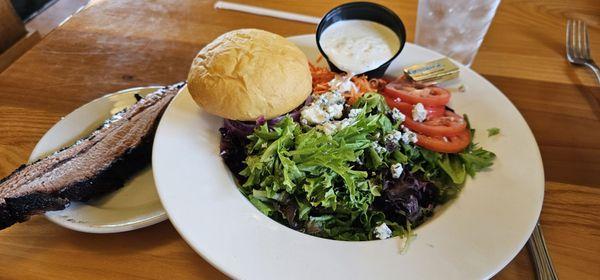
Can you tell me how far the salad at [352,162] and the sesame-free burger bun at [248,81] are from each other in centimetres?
7

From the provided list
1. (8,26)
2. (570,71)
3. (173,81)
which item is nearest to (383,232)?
(173,81)

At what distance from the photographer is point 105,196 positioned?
162 cm

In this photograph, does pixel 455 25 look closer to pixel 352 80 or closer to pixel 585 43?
pixel 352 80

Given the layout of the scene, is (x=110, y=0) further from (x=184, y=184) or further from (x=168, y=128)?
(x=184, y=184)

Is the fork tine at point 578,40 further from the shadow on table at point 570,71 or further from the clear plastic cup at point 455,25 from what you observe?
the clear plastic cup at point 455,25

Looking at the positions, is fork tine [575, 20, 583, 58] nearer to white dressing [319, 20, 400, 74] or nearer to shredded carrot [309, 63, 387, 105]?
white dressing [319, 20, 400, 74]

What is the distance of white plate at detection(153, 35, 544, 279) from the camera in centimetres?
121

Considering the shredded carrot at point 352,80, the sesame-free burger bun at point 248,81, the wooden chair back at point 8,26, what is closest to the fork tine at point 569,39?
the shredded carrot at point 352,80

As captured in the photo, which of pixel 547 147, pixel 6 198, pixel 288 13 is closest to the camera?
pixel 6 198

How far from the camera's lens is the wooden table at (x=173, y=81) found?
143cm

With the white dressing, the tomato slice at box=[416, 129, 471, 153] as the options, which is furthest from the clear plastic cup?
the tomato slice at box=[416, 129, 471, 153]

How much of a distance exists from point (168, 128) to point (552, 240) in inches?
57.2

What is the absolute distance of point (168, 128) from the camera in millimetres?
1571

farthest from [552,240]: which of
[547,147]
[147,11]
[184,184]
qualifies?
[147,11]
